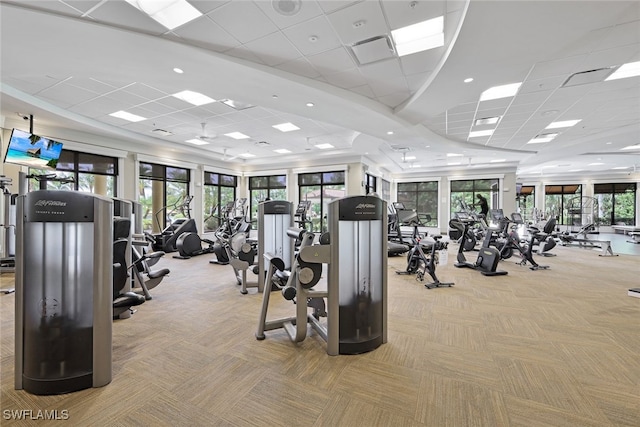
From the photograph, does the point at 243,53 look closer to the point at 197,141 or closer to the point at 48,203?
the point at 48,203

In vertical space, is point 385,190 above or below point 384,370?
above

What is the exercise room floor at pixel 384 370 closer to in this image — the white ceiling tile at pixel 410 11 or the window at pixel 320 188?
the white ceiling tile at pixel 410 11

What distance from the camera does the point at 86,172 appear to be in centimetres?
765

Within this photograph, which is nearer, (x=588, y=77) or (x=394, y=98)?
(x=588, y=77)

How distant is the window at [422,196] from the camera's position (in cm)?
1505

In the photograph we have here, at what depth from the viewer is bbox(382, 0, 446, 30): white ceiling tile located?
115 inches

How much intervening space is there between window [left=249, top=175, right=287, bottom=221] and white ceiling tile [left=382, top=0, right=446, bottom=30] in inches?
372

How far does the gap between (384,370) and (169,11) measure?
3987 mm

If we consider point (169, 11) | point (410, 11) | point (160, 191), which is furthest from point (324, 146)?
point (169, 11)

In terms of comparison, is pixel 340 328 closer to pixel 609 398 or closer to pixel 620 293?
pixel 609 398

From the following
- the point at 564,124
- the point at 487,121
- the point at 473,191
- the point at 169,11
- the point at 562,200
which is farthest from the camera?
the point at 562,200

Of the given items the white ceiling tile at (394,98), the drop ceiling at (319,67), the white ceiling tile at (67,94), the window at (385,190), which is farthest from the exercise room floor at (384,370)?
the window at (385,190)

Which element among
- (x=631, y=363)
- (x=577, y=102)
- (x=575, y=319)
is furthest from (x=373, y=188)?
(x=631, y=363)

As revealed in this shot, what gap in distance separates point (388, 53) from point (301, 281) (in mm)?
3175
